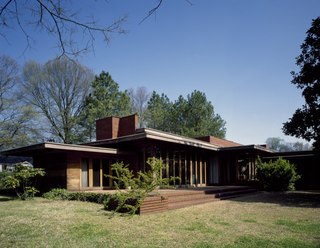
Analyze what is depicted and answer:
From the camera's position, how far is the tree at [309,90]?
554 inches

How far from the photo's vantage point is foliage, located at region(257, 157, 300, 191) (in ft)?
60.7

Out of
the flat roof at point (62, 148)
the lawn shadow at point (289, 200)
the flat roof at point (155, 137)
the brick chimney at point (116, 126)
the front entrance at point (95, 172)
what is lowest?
the lawn shadow at point (289, 200)

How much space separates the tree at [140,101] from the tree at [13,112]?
13.2 meters

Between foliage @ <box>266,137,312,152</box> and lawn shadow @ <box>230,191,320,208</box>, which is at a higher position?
foliage @ <box>266,137,312,152</box>

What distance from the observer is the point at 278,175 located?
18531mm

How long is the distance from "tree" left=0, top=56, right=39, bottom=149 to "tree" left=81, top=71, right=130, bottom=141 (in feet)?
16.2

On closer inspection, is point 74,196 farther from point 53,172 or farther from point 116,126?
point 116,126

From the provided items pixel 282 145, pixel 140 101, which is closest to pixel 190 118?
pixel 140 101

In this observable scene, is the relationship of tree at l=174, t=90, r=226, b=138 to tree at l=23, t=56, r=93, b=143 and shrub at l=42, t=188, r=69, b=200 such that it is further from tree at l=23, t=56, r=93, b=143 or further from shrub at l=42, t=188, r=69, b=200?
shrub at l=42, t=188, r=69, b=200

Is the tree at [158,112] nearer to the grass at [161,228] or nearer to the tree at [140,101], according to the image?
the tree at [140,101]

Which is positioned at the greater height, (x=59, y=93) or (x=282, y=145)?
(x=59, y=93)

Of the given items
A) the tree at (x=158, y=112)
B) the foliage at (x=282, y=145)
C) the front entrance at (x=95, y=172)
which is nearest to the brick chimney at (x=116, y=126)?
the front entrance at (x=95, y=172)

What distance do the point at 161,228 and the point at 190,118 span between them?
2837 centimetres

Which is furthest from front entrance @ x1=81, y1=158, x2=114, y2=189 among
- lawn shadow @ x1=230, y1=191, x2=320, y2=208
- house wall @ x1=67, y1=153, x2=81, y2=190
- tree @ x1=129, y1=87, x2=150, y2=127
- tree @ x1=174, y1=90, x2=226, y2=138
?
tree @ x1=129, y1=87, x2=150, y2=127
